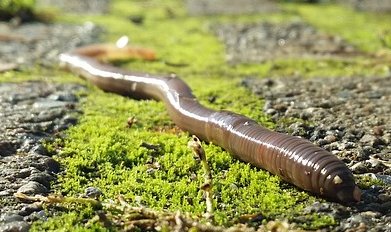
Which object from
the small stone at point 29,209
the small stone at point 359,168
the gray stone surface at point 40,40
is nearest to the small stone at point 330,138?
the small stone at point 359,168

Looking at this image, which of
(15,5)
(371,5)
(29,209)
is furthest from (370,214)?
(371,5)

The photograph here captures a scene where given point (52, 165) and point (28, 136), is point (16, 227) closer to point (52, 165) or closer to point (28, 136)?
point (52, 165)

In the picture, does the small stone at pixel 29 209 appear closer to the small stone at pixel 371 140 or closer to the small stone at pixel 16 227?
the small stone at pixel 16 227

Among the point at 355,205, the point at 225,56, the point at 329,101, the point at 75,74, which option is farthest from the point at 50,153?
the point at 225,56

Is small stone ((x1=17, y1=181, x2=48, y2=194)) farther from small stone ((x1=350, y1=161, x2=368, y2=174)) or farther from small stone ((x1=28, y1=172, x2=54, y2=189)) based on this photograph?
small stone ((x1=350, y1=161, x2=368, y2=174))

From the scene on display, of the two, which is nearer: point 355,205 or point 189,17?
point 355,205

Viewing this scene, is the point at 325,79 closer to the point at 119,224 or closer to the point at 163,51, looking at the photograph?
the point at 163,51
